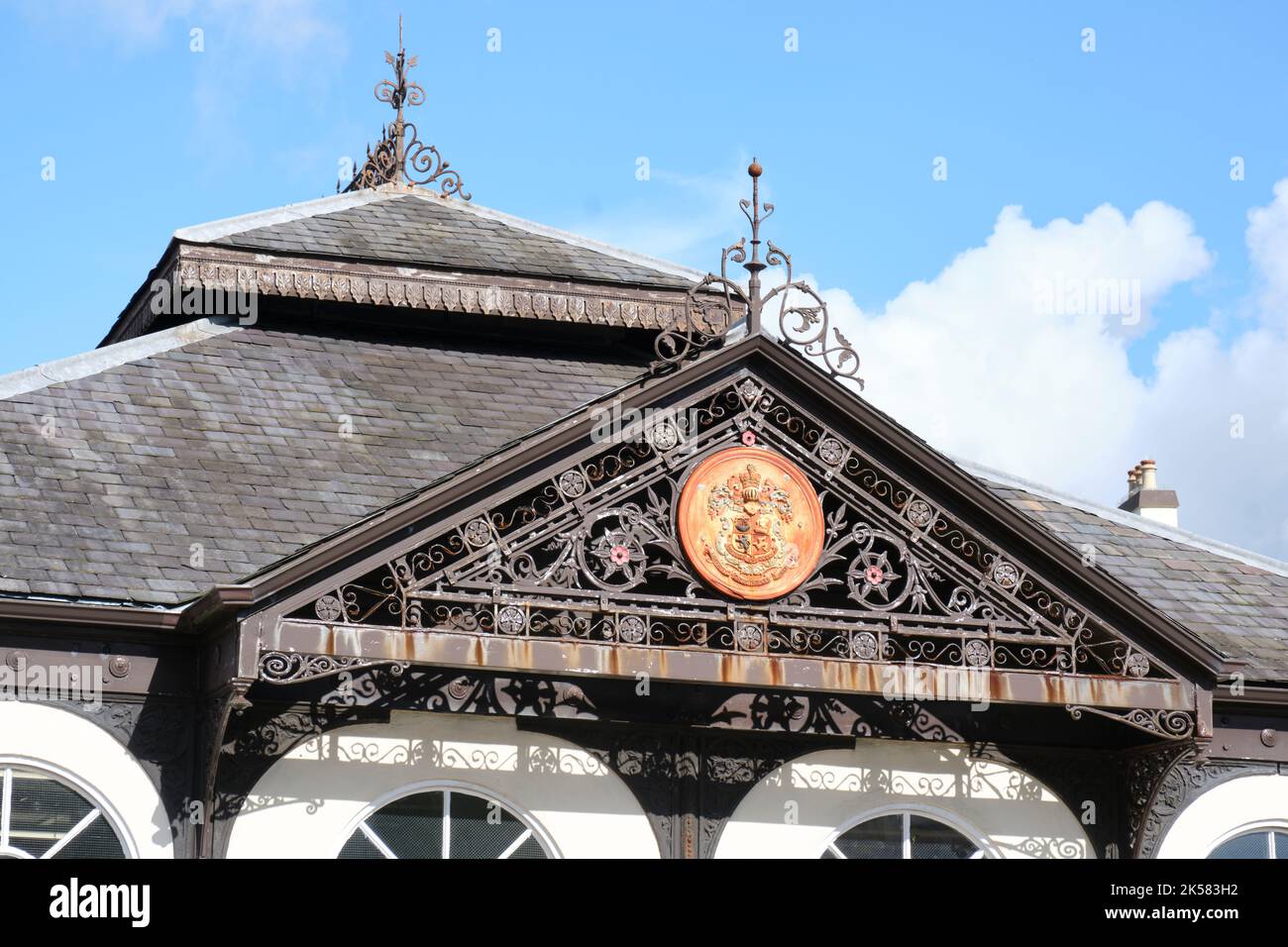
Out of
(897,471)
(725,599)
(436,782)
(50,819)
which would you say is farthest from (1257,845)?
(50,819)

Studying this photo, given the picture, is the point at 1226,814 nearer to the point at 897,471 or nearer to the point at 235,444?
the point at 897,471

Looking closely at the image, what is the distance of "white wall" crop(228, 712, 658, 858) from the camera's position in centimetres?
1395

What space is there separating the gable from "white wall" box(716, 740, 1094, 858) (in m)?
1.00

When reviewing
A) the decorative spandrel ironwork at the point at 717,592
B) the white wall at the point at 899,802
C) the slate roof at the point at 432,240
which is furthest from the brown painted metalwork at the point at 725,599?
the slate roof at the point at 432,240

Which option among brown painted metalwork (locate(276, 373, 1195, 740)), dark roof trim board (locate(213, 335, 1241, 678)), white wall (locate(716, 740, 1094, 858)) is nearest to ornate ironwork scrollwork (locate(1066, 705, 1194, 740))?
brown painted metalwork (locate(276, 373, 1195, 740))

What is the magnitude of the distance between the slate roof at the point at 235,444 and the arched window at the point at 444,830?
2.01 metres

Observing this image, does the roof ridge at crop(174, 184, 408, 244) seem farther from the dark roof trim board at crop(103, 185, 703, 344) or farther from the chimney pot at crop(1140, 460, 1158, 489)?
the chimney pot at crop(1140, 460, 1158, 489)

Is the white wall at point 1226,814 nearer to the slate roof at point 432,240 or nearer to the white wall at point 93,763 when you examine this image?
the slate roof at point 432,240

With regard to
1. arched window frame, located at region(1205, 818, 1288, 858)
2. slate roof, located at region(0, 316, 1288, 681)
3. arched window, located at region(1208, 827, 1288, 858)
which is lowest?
arched window, located at region(1208, 827, 1288, 858)

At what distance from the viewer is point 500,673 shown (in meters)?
14.5

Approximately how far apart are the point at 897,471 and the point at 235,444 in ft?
17.0

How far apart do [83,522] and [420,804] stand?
3.12 meters

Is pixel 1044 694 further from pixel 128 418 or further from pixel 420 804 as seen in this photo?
pixel 128 418
